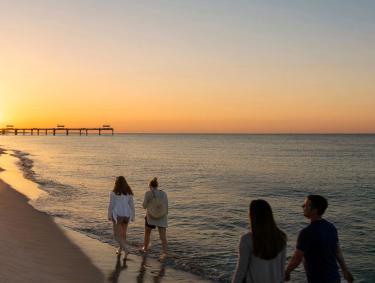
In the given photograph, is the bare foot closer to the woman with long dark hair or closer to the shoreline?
the shoreline

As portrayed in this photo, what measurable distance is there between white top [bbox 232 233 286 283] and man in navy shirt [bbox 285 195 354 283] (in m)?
0.43

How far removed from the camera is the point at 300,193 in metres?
28.2

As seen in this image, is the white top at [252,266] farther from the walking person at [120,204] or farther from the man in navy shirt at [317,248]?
the walking person at [120,204]

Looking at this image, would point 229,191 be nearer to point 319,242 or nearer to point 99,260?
point 99,260

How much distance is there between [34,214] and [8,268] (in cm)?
724

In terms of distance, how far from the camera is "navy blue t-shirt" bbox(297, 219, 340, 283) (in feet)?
16.7

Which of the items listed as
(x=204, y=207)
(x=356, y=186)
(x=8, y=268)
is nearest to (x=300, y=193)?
(x=356, y=186)

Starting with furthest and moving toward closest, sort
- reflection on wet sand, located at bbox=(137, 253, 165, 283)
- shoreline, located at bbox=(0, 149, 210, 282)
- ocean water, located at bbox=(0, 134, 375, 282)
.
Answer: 1. ocean water, located at bbox=(0, 134, 375, 282)
2. reflection on wet sand, located at bbox=(137, 253, 165, 283)
3. shoreline, located at bbox=(0, 149, 210, 282)

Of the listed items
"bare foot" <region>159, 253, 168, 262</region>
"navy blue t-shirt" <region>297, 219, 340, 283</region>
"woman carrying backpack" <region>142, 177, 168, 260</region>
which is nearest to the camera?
"navy blue t-shirt" <region>297, 219, 340, 283</region>

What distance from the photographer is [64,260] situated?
10172 mm

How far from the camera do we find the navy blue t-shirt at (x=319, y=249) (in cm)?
508

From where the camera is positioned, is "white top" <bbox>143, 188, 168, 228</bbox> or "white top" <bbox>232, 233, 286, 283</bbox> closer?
"white top" <bbox>232, 233, 286, 283</bbox>

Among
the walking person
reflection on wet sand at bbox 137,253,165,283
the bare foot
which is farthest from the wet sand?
the bare foot

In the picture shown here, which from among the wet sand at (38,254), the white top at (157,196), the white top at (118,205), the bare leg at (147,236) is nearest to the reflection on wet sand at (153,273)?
the bare leg at (147,236)
